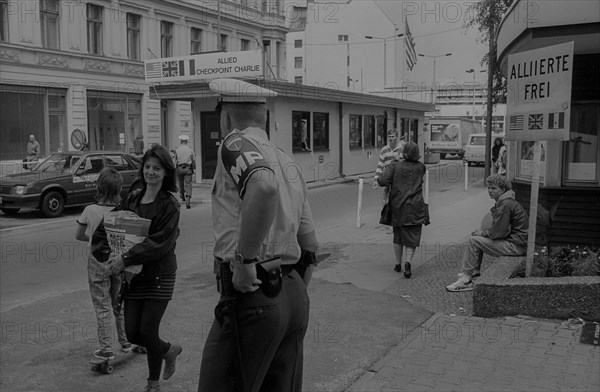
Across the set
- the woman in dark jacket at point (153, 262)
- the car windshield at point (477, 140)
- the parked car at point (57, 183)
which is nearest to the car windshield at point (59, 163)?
the parked car at point (57, 183)

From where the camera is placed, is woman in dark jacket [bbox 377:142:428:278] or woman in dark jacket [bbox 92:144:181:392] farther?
woman in dark jacket [bbox 377:142:428:278]

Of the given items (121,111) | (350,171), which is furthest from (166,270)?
(121,111)

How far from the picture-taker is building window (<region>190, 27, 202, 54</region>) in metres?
35.8

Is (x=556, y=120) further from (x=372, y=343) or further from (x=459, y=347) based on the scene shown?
(x=372, y=343)

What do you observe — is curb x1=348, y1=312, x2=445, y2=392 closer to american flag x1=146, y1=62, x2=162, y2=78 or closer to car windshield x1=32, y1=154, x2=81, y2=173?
car windshield x1=32, y1=154, x2=81, y2=173

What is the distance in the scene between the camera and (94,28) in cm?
2944

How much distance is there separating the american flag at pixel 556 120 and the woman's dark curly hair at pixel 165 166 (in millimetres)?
Answer: 4115

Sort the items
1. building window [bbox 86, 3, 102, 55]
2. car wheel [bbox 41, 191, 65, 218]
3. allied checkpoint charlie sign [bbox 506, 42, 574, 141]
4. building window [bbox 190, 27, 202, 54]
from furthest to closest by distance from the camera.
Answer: building window [bbox 190, 27, 202, 54] → building window [bbox 86, 3, 102, 55] → car wheel [bbox 41, 191, 65, 218] → allied checkpoint charlie sign [bbox 506, 42, 574, 141]

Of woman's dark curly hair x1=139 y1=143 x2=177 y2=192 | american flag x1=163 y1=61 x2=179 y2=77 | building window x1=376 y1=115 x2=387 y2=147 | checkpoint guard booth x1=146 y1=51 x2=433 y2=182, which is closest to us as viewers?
woman's dark curly hair x1=139 y1=143 x2=177 y2=192

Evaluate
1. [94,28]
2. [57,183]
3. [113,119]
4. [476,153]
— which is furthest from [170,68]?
[476,153]

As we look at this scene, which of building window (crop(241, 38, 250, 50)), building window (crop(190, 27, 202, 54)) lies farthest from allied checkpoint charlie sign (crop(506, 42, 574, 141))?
building window (crop(241, 38, 250, 50))

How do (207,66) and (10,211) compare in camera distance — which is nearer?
(10,211)

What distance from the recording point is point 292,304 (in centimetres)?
290

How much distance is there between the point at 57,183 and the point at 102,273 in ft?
34.9
